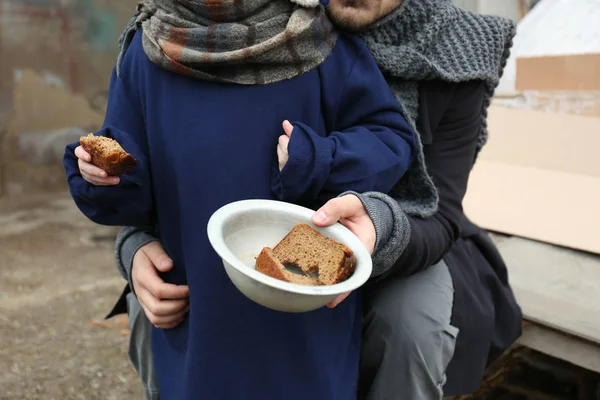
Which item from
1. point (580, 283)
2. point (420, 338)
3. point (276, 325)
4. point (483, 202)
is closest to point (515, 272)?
point (580, 283)

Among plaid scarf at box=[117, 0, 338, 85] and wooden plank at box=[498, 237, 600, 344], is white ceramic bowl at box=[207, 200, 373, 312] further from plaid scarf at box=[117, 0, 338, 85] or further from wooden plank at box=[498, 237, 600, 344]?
wooden plank at box=[498, 237, 600, 344]

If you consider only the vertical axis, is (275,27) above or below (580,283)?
above

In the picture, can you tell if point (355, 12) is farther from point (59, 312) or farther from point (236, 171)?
point (59, 312)

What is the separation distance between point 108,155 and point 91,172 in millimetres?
59

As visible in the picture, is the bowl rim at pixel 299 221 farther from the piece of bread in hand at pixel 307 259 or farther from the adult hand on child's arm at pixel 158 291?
the adult hand on child's arm at pixel 158 291

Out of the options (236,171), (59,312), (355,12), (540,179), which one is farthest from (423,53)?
(59,312)

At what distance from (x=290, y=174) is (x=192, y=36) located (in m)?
0.27

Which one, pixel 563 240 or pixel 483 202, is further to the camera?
pixel 483 202

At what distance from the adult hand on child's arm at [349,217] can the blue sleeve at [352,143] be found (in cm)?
5

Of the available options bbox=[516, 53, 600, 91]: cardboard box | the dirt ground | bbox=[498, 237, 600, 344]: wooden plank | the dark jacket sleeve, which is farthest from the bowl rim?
bbox=[516, 53, 600, 91]: cardboard box

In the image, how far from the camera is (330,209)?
36.4 inches

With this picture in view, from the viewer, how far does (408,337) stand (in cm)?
117

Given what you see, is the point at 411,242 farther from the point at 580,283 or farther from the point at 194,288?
the point at 580,283

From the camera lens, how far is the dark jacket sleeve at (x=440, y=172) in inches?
41.3
